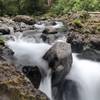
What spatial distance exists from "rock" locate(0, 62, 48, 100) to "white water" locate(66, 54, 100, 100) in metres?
2.79

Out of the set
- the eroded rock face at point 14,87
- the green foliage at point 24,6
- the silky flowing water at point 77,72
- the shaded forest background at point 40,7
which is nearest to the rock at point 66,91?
the silky flowing water at point 77,72

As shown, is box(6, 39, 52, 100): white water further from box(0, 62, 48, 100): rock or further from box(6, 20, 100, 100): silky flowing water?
box(0, 62, 48, 100): rock

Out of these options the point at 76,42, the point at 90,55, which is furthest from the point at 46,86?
the point at 76,42

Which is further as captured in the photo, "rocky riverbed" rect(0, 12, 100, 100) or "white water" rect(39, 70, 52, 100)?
"white water" rect(39, 70, 52, 100)

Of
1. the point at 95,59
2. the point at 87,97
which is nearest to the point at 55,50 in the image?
the point at 87,97

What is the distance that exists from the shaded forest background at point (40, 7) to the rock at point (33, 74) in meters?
18.4

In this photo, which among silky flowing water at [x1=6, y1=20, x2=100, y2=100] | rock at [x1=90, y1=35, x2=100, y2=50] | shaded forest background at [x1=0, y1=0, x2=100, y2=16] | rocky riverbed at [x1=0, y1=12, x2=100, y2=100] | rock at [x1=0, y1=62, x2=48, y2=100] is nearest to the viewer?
rock at [x1=0, y1=62, x2=48, y2=100]

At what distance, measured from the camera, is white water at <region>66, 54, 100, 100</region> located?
29.4 feet

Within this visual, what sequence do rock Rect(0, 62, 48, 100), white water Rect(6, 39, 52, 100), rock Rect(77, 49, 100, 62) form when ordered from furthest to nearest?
rock Rect(77, 49, 100, 62) < white water Rect(6, 39, 52, 100) < rock Rect(0, 62, 48, 100)

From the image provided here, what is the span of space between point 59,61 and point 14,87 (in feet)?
8.79

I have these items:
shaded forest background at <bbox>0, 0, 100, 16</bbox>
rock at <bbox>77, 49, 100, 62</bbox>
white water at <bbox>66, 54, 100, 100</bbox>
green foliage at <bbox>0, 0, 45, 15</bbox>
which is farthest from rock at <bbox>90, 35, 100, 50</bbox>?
green foliage at <bbox>0, 0, 45, 15</bbox>

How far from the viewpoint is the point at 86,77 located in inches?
376

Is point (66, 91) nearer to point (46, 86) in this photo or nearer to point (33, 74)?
point (46, 86)

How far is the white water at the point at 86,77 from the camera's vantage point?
8962 millimetres
